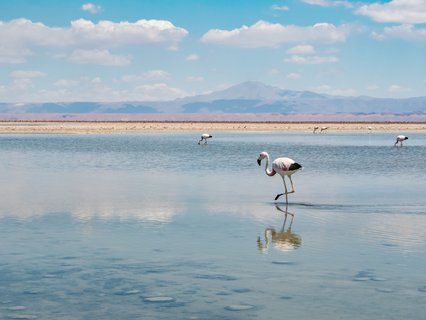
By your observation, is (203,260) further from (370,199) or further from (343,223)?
(370,199)

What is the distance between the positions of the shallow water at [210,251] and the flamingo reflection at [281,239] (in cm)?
2

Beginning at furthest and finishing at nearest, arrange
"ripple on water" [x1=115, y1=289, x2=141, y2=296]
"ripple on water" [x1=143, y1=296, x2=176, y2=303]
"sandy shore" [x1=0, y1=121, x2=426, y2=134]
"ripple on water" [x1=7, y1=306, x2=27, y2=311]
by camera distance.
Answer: "sandy shore" [x1=0, y1=121, x2=426, y2=134]
"ripple on water" [x1=115, y1=289, x2=141, y2=296]
"ripple on water" [x1=143, y1=296, x2=176, y2=303]
"ripple on water" [x1=7, y1=306, x2=27, y2=311]

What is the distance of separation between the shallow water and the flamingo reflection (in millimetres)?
18

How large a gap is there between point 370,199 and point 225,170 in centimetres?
962

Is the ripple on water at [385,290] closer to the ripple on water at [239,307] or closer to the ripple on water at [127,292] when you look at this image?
the ripple on water at [239,307]

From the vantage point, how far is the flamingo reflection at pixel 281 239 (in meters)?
11.1

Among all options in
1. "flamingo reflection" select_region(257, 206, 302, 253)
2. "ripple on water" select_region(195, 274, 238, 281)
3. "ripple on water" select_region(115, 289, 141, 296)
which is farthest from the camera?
"flamingo reflection" select_region(257, 206, 302, 253)

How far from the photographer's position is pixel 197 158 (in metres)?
33.2

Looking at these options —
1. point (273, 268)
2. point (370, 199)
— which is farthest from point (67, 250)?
point (370, 199)

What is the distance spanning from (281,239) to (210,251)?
159 centimetres

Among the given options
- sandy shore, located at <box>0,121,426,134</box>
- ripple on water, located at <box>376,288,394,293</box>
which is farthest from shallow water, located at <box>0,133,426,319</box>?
sandy shore, located at <box>0,121,426,134</box>

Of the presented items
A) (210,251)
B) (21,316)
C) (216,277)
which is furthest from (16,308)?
(210,251)

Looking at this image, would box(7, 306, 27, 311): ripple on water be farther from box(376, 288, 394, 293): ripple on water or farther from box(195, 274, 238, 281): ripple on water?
box(376, 288, 394, 293): ripple on water

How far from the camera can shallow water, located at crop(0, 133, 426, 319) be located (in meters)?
7.96
